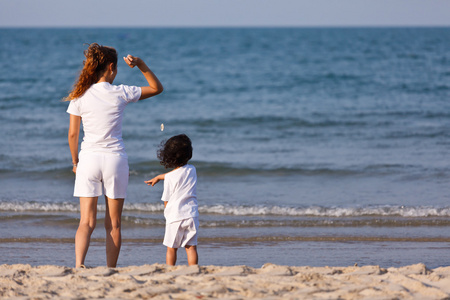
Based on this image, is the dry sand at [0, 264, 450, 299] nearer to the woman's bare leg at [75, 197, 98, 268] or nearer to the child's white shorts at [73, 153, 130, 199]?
the woman's bare leg at [75, 197, 98, 268]

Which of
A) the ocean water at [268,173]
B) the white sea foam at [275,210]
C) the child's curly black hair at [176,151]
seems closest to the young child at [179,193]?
the child's curly black hair at [176,151]

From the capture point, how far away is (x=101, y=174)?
3.79 meters

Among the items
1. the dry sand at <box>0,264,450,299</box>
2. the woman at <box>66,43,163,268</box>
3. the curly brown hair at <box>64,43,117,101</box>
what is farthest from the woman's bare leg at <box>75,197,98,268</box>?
the curly brown hair at <box>64,43,117,101</box>

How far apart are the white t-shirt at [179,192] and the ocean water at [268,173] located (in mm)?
1107

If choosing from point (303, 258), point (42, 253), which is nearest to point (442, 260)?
point (303, 258)

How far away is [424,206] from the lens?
6.83 meters

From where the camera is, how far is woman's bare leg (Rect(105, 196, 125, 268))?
3916mm

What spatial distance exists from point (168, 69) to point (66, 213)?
20901mm

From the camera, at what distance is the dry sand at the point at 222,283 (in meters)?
3.47

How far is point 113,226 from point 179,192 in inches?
21.1

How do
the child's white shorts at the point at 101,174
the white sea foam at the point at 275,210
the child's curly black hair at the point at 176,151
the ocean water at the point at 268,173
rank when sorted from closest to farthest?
the child's white shorts at the point at 101,174, the child's curly black hair at the point at 176,151, the ocean water at the point at 268,173, the white sea foam at the point at 275,210

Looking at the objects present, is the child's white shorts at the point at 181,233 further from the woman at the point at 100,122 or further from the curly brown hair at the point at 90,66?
the curly brown hair at the point at 90,66

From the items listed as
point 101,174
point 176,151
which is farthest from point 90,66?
point 176,151

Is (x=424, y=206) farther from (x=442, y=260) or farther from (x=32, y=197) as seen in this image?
(x=32, y=197)
